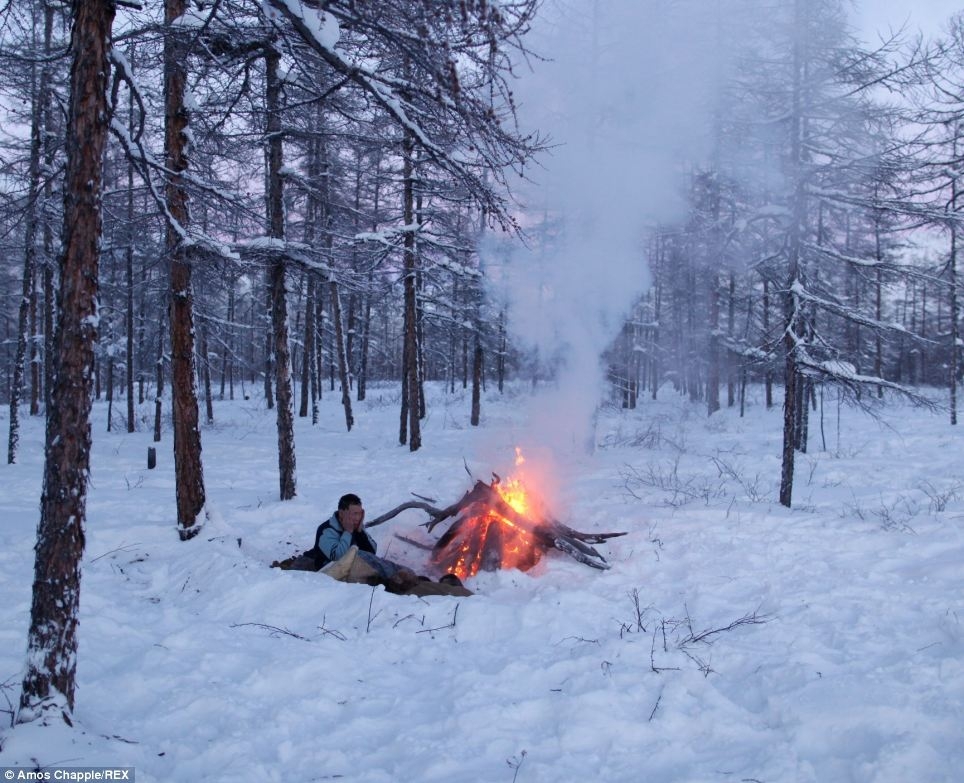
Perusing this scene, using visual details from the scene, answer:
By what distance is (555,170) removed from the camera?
10.2 metres

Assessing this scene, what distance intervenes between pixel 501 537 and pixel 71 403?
5.38 meters

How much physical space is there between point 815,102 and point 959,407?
65.4ft

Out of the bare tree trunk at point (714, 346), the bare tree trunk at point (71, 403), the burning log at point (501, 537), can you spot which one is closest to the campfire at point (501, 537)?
the burning log at point (501, 537)

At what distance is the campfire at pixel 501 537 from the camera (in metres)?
7.16

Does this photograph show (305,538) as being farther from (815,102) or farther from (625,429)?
(625,429)

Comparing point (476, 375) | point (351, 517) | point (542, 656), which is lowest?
point (542, 656)

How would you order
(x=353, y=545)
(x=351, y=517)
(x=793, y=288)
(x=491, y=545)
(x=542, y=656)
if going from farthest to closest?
(x=793, y=288) → (x=491, y=545) → (x=351, y=517) → (x=353, y=545) → (x=542, y=656)

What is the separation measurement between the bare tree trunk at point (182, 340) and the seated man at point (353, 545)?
181 cm

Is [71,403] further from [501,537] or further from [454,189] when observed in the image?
[454,189]

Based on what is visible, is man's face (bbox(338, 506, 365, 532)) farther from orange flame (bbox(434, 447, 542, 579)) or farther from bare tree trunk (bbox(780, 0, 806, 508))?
bare tree trunk (bbox(780, 0, 806, 508))

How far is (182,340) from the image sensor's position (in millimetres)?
7484

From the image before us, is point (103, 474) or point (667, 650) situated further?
point (103, 474)

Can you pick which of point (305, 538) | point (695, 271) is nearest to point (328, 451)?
point (305, 538)

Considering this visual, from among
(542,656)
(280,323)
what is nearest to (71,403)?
(542,656)
